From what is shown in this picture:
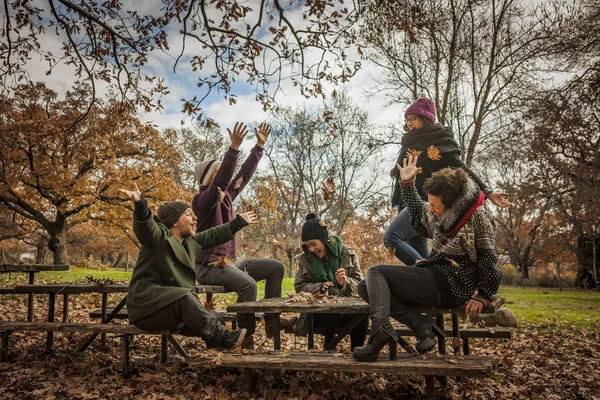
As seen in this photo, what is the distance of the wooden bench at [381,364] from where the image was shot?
3.28 meters

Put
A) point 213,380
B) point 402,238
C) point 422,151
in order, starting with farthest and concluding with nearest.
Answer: point 402,238 → point 422,151 → point 213,380

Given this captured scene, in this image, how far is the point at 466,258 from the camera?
3.60 metres

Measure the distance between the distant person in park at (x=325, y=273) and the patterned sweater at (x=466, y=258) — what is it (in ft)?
5.00

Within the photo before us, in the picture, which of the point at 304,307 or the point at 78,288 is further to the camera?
the point at 78,288

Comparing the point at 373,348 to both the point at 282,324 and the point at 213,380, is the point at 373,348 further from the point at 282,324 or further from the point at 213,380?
the point at 282,324

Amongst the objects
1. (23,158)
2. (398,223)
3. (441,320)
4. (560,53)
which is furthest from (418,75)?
(23,158)

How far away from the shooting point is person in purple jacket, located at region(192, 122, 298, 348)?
507 cm

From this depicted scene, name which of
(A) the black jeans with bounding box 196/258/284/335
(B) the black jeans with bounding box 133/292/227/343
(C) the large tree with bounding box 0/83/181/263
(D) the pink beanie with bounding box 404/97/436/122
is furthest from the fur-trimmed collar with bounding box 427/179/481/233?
(C) the large tree with bounding box 0/83/181/263

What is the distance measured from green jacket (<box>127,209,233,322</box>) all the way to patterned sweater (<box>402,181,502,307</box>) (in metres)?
2.21

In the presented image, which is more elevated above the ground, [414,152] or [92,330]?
[414,152]

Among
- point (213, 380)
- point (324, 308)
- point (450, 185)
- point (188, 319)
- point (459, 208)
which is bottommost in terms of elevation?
point (213, 380)

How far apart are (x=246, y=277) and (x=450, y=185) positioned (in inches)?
98.0

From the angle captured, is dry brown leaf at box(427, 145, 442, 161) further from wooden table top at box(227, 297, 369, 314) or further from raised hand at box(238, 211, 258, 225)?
raised hand at box(238, 211, 258, 225)

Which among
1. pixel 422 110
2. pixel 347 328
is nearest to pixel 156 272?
pixel 347 328
